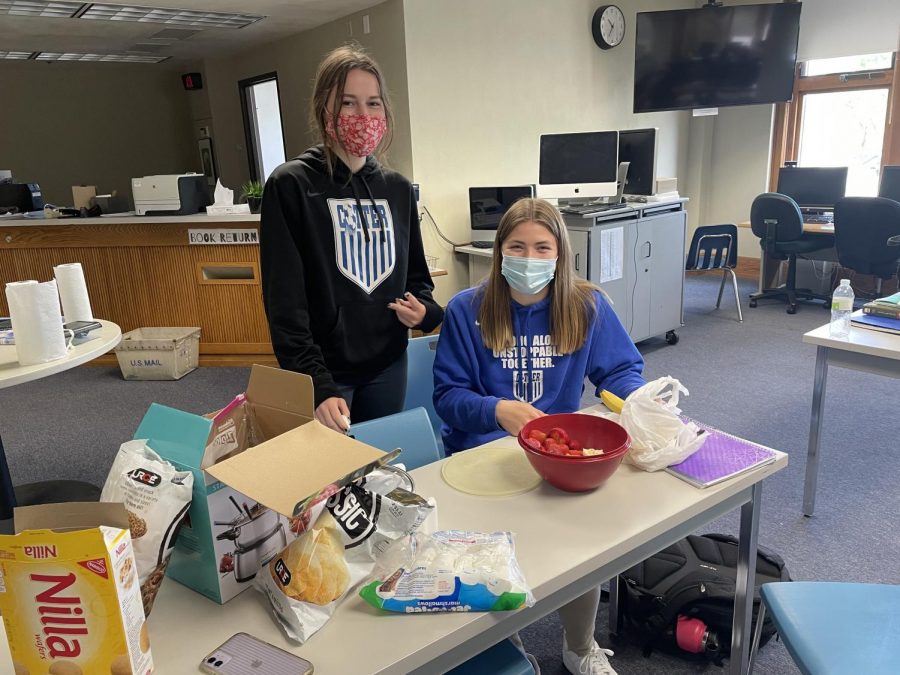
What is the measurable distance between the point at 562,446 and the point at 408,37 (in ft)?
12.3

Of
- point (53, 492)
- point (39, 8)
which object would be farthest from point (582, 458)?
point (39, 8)

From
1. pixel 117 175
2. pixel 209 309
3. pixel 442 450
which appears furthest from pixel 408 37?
pixel 117 175

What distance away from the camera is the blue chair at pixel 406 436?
58.4 inches

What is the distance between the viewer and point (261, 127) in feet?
22.0

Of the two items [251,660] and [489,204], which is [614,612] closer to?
[251,660]

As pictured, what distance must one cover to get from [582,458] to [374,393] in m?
0.71

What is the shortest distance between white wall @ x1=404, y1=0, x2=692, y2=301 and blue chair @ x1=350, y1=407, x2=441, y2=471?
3.22m

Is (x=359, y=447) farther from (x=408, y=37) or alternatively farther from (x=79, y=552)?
(x=408, y=37)

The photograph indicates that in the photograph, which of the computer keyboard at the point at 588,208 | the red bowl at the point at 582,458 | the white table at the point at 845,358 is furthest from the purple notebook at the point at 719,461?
the computer keyboard at the point at 588,208

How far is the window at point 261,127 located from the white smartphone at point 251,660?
619cm

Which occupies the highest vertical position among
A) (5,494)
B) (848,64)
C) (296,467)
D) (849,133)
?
Result: (848,64)

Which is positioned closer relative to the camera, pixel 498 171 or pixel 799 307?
pixel 498 171

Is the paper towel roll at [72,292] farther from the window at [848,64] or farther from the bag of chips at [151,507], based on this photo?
the window at [848,64]

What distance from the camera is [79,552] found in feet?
2.31
